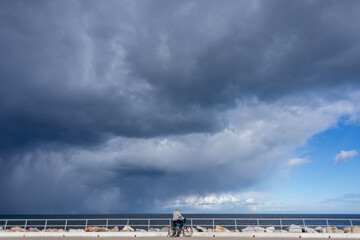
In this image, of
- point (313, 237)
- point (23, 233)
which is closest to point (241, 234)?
point (313, 237)

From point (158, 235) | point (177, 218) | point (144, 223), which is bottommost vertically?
point (144, 223)

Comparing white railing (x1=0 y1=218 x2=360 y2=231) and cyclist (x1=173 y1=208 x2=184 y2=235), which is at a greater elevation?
cyclist (x1=173 y1=208 x2=184 y2=235)

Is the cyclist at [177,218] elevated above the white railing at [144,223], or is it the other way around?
the cyclist at [177,218]

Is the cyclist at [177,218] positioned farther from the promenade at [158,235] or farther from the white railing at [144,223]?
the promenade at [158,235]

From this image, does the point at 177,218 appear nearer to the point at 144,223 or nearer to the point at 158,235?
the point at 158,235

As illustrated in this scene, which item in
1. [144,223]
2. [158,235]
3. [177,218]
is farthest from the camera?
[144,223]

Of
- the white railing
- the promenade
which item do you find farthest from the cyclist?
the promenade

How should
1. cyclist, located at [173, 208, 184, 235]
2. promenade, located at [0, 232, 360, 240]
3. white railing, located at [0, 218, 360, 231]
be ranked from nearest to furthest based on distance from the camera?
white railing, located at [0, 218, 360, 231], cyclist, located at [173, 208, 184, 235], promenade, located at [0, 232, 360, 240]

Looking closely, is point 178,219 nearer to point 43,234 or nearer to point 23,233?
point 43,234

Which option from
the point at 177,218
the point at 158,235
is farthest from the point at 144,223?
the point at 177,218

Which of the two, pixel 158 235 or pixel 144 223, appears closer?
pixel 158 235

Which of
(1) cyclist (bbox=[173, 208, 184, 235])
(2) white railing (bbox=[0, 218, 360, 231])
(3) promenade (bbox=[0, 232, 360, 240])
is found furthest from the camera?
(3) promenade (bbox=[0, 232, 360, 240])

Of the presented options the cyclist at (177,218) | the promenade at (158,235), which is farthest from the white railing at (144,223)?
the cyclist at (177,218)

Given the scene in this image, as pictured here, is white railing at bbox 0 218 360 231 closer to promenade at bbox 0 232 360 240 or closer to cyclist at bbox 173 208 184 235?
promenade at bbox 0 232 360 240
